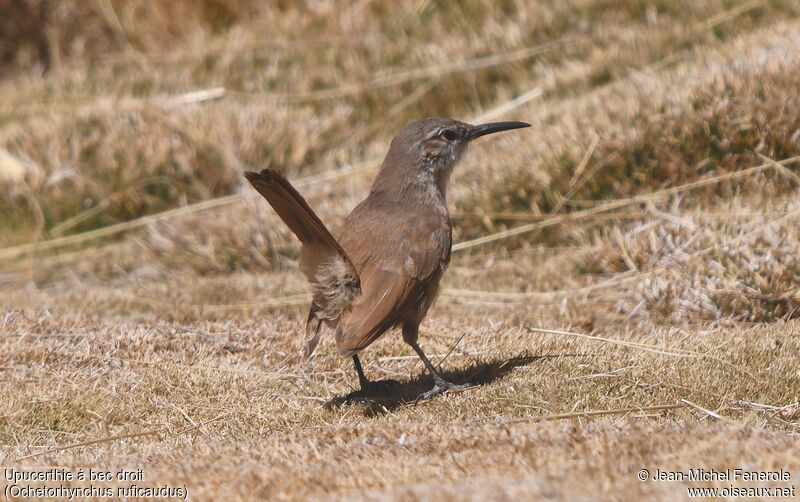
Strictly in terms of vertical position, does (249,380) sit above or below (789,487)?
below

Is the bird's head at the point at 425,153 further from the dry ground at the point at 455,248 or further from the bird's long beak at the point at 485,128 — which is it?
the dry ground at the point at 455,248

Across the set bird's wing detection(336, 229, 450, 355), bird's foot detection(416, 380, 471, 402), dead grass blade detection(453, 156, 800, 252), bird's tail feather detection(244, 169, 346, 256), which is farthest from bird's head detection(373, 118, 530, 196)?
dead grass blade detection(453, 156, 800, 252)

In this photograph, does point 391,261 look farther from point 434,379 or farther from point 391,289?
point 434,379

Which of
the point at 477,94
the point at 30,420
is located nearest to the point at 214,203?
the point at 477,94

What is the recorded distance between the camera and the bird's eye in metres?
4.76

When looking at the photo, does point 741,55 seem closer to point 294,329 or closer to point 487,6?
point 487,6

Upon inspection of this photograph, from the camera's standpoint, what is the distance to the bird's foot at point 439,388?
3.97 meters

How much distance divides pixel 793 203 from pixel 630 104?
4.98 feet

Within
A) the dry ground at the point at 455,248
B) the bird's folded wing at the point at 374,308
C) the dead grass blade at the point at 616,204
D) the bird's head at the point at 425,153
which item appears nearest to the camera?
the dry ground at the point at 455,248

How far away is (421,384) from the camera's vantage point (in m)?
4.27

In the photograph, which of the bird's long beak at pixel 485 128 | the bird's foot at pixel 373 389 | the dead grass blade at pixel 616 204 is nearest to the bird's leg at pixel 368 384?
the bird's foot at pixel 373 389

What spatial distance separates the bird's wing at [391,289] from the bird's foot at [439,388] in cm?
29

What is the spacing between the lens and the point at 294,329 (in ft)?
16.1

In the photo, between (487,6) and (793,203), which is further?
(487,6)
